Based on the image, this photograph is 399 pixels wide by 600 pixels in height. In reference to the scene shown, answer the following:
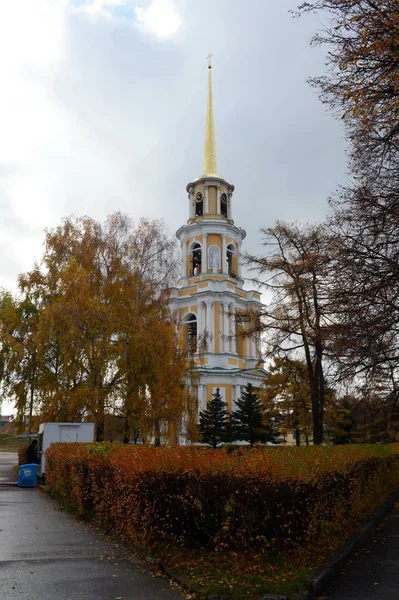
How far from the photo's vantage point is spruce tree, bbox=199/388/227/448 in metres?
36.6

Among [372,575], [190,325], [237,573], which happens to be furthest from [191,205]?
[237,573]

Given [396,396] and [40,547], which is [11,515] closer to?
[40,547]

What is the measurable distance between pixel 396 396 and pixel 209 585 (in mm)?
13755

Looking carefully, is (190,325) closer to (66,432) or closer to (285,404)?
(285,404)

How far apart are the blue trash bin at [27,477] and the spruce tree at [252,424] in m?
18.7

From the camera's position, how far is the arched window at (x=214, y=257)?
47562 mm

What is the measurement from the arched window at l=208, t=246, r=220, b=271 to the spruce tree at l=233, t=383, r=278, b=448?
47.8ft

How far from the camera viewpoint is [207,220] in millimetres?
47562

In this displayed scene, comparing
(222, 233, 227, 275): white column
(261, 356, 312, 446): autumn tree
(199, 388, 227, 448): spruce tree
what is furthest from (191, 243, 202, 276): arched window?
(199, 388, 227, 448): spruce tree

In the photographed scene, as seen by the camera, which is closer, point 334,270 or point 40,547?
point 40,547

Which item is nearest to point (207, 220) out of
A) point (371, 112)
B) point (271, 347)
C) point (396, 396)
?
point (271, 347)

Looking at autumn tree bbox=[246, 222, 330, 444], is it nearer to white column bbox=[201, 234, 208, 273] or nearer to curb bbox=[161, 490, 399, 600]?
curb bbox=[161, 490, 399, 600]

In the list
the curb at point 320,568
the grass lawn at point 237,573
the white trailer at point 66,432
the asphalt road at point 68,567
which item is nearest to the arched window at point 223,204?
the white trailer at point 66,432

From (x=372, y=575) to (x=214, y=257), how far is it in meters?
41.4
